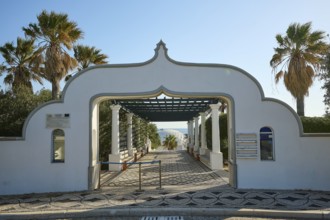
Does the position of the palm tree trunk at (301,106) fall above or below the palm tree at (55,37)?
below

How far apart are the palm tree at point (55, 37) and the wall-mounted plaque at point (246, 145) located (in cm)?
1096

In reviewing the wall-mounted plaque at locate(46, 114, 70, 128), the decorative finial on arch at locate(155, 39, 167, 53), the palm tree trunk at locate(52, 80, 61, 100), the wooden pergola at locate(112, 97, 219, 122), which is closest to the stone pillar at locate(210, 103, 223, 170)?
the wooden pergola at locate(112, 97, 219, 122)

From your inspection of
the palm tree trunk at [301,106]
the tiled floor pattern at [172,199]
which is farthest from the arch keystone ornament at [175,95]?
the palm tree trunk at [301,106]

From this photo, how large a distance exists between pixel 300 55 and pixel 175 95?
10708mm

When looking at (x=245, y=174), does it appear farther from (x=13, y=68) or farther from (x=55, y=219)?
(x=13, y=68)

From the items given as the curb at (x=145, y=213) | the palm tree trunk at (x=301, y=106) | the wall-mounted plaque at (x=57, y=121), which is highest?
the palm tree trunk at (x=301, y=106)

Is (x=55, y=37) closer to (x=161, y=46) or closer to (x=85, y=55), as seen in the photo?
(x=85, y=55)

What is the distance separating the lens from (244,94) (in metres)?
9.52

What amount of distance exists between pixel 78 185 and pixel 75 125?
197 centimetres

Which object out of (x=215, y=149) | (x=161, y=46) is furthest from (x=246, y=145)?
(x=215, y=149)

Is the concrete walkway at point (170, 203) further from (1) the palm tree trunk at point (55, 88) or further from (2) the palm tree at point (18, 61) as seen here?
(2) the palm tree at point (18, 61)

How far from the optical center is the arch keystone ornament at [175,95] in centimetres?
919

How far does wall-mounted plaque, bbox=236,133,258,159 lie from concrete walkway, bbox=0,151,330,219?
1.18 metres

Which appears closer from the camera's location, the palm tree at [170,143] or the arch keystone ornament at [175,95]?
the arch keystone ornament at [175,95]
